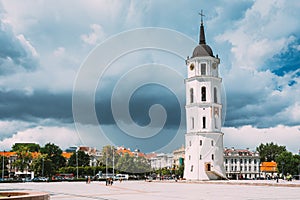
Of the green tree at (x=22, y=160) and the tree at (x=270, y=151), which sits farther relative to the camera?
the tree at (x=270, y=151)

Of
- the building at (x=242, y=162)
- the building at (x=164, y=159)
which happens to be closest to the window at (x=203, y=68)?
the building at (x=242, y=162)

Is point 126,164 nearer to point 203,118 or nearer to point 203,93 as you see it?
point 203,118

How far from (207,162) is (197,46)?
62.3 feet

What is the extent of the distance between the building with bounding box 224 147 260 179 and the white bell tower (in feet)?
220

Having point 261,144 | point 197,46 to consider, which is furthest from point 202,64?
point 261,144

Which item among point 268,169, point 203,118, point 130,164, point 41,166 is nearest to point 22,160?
point 41,166

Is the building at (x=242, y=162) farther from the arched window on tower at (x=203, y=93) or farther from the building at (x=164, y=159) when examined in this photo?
the arched window on tower at (x=203, y=93)

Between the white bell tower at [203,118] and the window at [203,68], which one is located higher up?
the window at [203,68]

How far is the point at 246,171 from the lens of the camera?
13288cm

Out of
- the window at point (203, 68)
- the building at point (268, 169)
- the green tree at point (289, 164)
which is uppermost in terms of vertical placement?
the window at point (203, 68)

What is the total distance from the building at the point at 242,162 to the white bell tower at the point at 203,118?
67.2m

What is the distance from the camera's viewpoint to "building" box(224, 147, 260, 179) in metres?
131

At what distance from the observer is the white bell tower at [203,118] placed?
6419cm

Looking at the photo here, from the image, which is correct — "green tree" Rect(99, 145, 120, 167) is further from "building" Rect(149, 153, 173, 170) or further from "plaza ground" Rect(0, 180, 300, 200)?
"plaza ground" Rect(0, 180, 300, 200)
